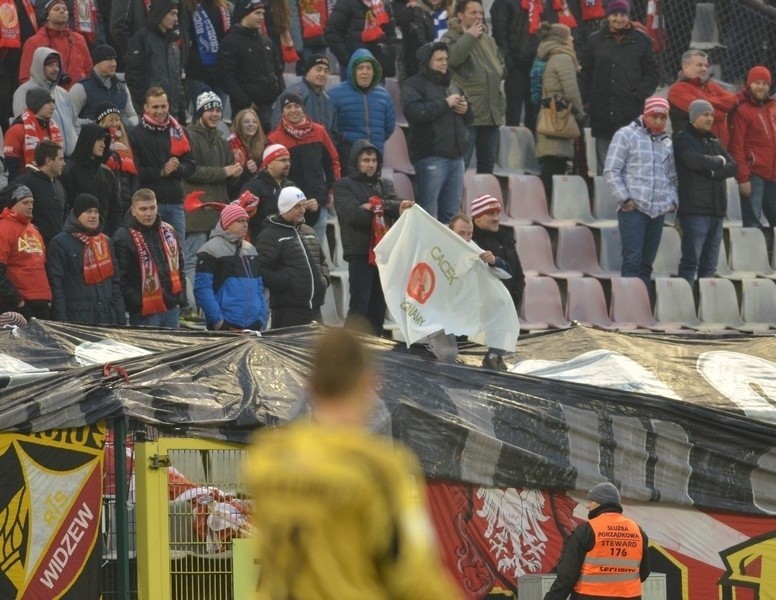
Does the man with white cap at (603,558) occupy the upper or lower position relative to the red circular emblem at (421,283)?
lower

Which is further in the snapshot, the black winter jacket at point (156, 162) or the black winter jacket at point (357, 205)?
the black winter jacket at point (156, 162)

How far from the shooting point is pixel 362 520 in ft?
15.7

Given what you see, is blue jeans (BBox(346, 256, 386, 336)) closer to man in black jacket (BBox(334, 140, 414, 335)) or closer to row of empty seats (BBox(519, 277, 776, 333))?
man in black jacket (BBox(334, 140, 414, 335))

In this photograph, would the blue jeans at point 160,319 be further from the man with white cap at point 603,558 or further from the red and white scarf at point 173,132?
the man with white cap at point 603,558

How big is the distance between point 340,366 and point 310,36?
13250mm

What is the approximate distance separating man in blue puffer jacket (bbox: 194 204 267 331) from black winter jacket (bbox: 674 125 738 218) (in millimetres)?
5963

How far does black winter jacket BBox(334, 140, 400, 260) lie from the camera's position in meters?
14.0

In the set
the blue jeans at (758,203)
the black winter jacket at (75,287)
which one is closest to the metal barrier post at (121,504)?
the black winter jacket at (75,287)

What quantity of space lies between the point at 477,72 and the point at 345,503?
13.1m

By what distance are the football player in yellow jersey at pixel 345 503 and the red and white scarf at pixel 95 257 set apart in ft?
25.2

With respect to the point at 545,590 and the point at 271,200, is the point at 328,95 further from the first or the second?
the point at 545,590

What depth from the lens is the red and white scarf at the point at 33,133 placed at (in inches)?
535

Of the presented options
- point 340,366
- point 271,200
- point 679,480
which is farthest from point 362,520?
point 271,200

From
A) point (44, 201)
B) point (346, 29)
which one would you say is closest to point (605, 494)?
point (44, 201)
